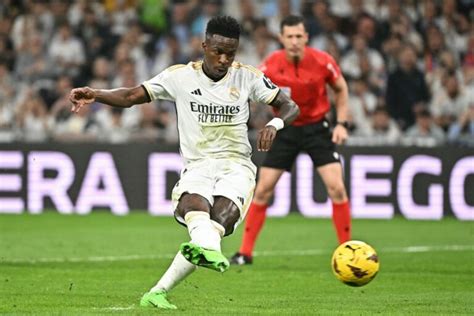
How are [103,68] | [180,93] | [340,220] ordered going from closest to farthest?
[180,93], [340,220], [103,68]

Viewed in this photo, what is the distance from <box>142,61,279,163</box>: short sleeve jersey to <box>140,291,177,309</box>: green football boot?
1145 mm

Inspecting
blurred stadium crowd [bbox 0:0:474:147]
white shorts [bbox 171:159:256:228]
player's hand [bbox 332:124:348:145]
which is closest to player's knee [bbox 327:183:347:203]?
player's hand [bbox 332:124:348:145]

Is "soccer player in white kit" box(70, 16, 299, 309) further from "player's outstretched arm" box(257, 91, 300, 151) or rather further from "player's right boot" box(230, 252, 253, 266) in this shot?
"player's right boot" box(230, 252, 253, 266)

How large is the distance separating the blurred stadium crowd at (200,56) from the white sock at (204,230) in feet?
35.2

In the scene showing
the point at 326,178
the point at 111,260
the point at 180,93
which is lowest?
the point at 111,260

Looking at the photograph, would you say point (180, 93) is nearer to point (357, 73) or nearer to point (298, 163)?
point (298, 163)

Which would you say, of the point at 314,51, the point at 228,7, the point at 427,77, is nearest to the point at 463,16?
the point at 427,77

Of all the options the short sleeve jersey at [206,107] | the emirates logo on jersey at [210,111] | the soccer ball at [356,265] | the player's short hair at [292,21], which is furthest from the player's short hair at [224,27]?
the player's short hair at [292,21]

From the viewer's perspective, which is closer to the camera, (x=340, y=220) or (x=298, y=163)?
(x=340, y=220)

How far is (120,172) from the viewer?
19734mm

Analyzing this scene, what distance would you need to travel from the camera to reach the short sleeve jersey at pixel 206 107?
30.6 feet

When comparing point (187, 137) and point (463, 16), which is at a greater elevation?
point (463, 16)

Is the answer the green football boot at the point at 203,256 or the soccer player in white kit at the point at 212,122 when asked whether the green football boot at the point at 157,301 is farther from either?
the green football boot at the point at 203,256

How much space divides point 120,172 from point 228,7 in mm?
4457
